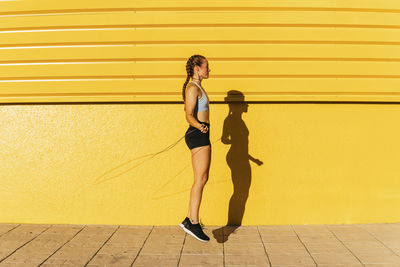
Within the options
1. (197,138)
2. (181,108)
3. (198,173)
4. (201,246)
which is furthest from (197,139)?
(201,246)

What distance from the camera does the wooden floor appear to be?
4.34 m

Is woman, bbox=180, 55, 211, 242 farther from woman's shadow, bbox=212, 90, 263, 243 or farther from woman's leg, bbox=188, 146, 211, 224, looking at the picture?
woman's shadow, bbox=212, 90, 263, 243

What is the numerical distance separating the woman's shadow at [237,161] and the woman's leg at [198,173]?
0.76 m

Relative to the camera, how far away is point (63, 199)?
18.2 feet

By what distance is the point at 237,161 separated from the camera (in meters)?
5.53
